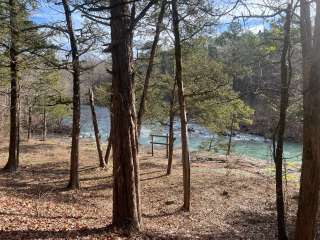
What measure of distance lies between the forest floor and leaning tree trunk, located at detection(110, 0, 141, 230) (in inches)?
19.3

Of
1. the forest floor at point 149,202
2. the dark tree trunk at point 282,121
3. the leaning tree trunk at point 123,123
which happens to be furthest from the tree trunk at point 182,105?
the leaning tree trunk at point 123,123

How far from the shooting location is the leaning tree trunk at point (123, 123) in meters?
8.20

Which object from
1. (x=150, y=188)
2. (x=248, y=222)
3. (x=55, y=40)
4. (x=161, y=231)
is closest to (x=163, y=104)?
(x=150, y=188)

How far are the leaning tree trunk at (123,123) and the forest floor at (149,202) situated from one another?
0.49m

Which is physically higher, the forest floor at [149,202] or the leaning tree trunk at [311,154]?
the leaning tree trunk at [311,154]

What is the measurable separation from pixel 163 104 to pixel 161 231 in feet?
43.6

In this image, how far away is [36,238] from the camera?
7676 millimetres

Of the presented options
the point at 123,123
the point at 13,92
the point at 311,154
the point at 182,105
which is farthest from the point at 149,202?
the point at 311,154

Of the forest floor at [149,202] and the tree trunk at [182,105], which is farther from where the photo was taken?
the tree trunk at [182,105]

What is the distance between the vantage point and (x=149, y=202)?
47.6 ft

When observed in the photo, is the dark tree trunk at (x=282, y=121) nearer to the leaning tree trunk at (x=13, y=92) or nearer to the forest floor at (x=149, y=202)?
the forest floor at (x=149, y=202)

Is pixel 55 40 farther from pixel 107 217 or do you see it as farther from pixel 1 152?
pixel 1 152

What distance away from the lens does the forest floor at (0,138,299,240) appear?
908 centimetres

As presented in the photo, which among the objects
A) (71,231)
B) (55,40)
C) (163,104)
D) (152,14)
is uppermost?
(152,14)
